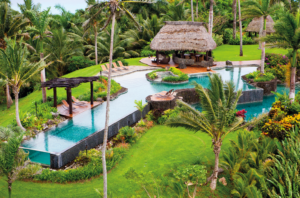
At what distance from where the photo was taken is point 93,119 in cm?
1545

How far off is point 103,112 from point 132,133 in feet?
12.0

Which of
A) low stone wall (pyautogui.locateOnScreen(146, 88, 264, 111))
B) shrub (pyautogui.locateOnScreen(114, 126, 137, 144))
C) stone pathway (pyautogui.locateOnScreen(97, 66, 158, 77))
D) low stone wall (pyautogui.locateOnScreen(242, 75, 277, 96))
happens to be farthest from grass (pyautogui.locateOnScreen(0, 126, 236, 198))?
stone pathway (pyautogui.locateOnScreen(97, 66, 158, 77))

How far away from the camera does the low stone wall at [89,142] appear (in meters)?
11.0

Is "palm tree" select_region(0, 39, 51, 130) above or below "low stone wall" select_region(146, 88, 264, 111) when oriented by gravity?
above

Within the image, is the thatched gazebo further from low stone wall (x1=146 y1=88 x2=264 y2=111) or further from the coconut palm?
the coconut palm

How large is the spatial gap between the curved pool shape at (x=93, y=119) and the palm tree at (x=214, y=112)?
5219 millimetres

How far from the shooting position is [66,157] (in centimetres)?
1128

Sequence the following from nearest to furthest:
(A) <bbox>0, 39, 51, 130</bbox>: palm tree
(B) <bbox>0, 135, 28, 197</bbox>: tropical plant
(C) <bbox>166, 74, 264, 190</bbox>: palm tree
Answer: (B) <bbox>0, 135, 28, 197</bbox>: tropical plant < (C) <bbox>166, 74, 264, 190</bbox>: palm tree < (A) <bbox>0, 39, 51, 130</bbox>: palm tree

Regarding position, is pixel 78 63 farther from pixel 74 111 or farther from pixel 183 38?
pixel 74 111

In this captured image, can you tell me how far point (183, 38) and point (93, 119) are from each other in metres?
13.8

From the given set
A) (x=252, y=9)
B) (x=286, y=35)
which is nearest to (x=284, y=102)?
(x=286, y=35)

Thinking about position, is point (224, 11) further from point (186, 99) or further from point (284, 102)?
point (284, 102)

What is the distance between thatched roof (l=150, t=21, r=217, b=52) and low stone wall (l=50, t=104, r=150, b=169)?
36.5 ft

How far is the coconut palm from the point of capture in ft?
93.3
